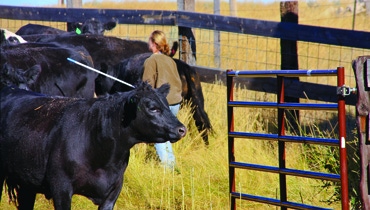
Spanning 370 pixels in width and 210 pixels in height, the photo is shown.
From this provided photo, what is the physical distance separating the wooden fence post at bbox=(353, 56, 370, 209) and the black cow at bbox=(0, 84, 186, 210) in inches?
59.2

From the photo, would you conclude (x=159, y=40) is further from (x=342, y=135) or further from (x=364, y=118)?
(x=364, y=118)

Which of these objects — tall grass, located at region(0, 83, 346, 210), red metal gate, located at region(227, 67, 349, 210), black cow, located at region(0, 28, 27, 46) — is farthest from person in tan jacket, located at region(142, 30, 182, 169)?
black cow, located at region(0, 28, 27, 46)

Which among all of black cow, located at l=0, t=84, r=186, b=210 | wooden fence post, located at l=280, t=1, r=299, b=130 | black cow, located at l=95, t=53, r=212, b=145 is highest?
wooden fence post, located at l=280, t=1, r=299, b=130

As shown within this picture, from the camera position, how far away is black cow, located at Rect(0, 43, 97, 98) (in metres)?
9.48

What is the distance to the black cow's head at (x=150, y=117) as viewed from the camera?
5977 millimetres

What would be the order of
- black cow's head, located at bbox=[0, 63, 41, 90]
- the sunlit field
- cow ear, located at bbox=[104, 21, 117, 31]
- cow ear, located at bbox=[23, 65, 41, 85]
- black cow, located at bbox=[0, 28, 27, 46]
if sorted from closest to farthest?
the sunlit field, black cow's head, located at bbox=[0, 63, 41, 90], cow ear, located at bbox=[23, 65, 41, 85], black cow, located at bbox=[0, 28, 27, 46], cow ear, located at bbox=[104, 21, 117, 31]

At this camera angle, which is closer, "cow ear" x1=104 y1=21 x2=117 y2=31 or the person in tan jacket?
the person in tan jacket

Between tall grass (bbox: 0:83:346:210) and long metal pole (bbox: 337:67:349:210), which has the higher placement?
long metal pole (bbox: 337:67:349:210)

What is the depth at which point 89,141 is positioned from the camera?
244 inches

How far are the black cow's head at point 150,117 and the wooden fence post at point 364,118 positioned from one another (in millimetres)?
1500

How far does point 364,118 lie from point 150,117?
1784 mm

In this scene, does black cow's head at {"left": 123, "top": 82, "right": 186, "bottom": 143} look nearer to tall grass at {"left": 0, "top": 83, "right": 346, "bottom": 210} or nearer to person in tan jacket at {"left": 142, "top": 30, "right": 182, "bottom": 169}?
tall grass at {"left": 0, "top": 83, "right": 346, "bottom": 210}

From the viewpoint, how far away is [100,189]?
6070mm

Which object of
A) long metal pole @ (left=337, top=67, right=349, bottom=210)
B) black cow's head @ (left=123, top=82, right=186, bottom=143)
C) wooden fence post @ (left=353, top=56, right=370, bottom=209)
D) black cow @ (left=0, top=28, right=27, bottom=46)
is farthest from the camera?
black cow @ (left=0, top=28, right=27, bottom=46)
